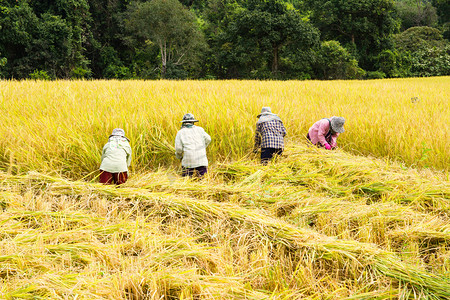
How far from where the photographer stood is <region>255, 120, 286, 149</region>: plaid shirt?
12.7 ft

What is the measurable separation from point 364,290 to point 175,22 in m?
21.6

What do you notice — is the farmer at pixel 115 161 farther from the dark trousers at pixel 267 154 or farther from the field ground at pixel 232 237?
the dark trousers at pixel 267 154

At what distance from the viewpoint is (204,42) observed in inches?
936

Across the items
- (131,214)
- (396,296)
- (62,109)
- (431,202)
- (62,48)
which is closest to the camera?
(396,296)

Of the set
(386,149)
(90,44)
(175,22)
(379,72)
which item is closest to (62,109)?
(386,149)

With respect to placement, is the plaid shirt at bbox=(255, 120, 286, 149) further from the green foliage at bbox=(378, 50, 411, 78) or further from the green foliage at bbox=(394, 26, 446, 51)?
the green foliage at bbox=(394, 26, 446, 51)

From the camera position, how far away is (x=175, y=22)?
21.0m

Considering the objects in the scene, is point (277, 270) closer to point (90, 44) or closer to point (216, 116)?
point (216, 116)

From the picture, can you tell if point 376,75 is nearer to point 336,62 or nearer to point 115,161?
point 336,62

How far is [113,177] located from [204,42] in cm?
2216

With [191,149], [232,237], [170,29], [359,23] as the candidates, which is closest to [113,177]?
[191,149]

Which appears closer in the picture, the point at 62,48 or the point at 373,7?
the point at 62,48

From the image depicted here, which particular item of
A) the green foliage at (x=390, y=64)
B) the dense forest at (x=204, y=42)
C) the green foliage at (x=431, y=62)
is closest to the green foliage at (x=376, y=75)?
the dense forest at (x=204, y=42)

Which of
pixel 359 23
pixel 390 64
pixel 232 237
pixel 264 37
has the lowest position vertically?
pixel 232 237
